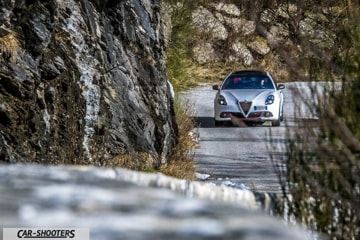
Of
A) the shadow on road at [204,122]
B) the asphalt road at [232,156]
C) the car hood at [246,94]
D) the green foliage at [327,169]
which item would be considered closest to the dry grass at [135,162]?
the asphalt road at [232,156]

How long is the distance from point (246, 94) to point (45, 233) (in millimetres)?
21534

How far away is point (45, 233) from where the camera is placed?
2.82 meters

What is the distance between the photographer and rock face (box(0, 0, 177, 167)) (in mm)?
12094

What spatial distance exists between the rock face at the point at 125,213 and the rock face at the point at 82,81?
28.2 ft

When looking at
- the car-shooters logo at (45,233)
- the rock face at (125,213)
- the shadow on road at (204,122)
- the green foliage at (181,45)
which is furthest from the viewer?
the green foliage at (181,45)

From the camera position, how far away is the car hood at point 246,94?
2405 cm

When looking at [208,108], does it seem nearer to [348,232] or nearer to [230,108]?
[230,108]

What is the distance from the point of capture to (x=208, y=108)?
27.9 metres

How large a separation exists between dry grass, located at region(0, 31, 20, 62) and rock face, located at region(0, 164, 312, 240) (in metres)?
9.25

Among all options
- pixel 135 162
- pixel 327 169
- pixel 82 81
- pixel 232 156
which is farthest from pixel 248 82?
pixel 327 169

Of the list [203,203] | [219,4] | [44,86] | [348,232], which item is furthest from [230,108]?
[203,203]

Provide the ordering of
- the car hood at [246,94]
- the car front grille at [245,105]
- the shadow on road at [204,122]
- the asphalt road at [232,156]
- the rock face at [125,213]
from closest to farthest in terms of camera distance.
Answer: the rock face at [125,213], the asphalt road at [232,156], the car front grille at [245,105], the car hood at [246,94], the shadow on road at [204,122]

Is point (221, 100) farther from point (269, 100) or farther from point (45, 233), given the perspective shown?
point (45, 233)

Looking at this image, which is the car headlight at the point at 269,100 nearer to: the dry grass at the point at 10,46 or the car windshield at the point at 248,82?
the car windshield at the point at 248,82
